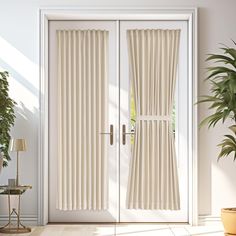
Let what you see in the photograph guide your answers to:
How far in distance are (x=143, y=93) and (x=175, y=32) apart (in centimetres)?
75

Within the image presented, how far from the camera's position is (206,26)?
6.50 meters

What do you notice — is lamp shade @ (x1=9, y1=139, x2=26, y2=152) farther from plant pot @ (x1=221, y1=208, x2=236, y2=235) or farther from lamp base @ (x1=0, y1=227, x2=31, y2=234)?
plant pot @ (x1=221, y1=208, x2=236, y2=235)

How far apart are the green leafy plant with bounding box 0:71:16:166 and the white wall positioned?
0.76 ft

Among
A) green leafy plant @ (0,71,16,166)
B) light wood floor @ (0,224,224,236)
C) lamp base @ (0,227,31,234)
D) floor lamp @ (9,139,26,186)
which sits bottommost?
light wood floor @ (0,224,224,236)

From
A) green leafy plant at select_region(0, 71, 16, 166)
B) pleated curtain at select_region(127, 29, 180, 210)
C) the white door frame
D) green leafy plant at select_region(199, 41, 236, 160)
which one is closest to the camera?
green leafy plant at select_region(199, 41, 236, 160)

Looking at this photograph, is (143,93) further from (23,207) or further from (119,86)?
(23,207)

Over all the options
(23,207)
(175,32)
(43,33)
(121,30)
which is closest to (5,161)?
Answer: (23,207)

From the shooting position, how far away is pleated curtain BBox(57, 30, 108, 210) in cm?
670

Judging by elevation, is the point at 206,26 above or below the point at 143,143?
above

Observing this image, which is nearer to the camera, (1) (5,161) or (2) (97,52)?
(1) (5,161)

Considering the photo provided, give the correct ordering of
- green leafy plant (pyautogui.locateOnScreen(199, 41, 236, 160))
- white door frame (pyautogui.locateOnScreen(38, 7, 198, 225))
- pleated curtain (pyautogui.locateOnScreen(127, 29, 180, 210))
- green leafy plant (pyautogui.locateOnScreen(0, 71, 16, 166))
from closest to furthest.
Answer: green leafy plant (pyautogui.locateOnScreen(199, 41, 236, 160)) → green leafy plant (pyautogui.locateOnScreen(0, 71, 16, 166)) → white door frame (pyautogui.locateOnScreen(38, 7, 198, 225)) → pleated curtain (pyautogui.locateOnScreen(127, 29, 180, 210))

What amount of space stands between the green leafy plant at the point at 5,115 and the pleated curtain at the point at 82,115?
658mm

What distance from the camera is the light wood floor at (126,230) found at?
609cm

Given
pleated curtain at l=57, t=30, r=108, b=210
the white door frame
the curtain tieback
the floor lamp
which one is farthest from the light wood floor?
the curtain tieback
